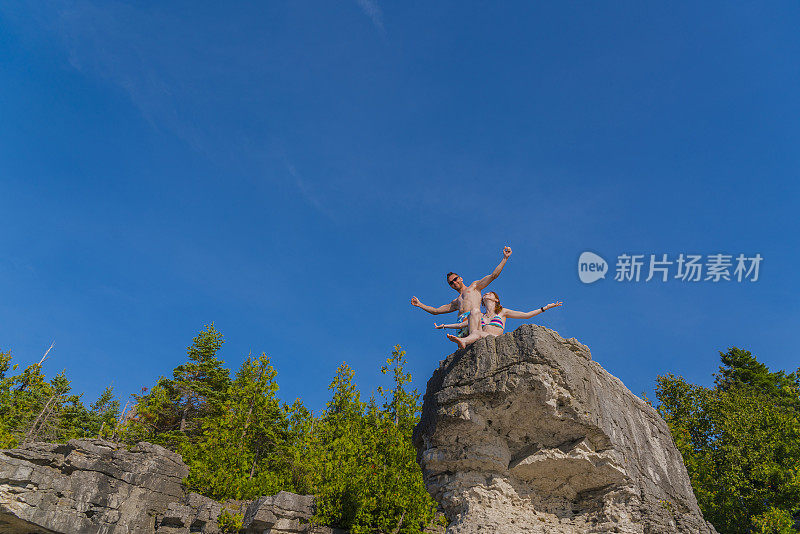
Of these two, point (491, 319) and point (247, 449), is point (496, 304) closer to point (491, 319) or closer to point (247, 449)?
point (491, 319)

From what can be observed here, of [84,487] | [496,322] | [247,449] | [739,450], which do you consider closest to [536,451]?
[496,322]

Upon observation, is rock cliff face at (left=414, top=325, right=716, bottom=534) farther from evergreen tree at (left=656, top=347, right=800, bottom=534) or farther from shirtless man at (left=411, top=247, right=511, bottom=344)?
evergreen tree at (left=656, top=347, right=800, bottom=534)

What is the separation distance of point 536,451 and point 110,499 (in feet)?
39.8

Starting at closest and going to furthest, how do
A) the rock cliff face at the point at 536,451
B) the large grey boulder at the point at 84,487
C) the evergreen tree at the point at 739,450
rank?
the rock cliff face at the point at 536,451 → the large grey boulder at the point at 84,487 → the evergreen tree at the point at 739,450

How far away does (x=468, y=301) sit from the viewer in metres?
12.8

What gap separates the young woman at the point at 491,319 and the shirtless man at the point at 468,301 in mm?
177

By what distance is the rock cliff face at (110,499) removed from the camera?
12.5 meters

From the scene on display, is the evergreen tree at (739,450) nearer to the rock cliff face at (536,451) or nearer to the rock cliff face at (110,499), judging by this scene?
the rock cliff face at (536,451)

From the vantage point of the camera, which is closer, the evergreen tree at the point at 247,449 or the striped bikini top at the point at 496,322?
the striped bikini top at the point at 496,322

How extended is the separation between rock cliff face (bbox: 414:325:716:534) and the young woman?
53 centimetres

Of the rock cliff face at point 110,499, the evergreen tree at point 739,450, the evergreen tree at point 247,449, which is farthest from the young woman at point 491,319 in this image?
the evergreen tree at point 739,450

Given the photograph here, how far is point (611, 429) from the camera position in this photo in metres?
10.8

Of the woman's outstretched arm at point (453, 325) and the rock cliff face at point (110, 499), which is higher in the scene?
the woman's outstretched arm at point (453, 325)

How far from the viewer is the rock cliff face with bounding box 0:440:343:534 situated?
41.1 feet
